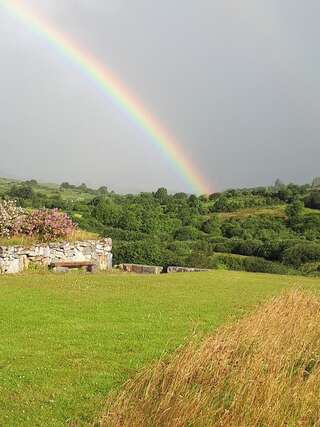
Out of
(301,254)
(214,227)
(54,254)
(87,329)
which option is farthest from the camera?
(214,227)

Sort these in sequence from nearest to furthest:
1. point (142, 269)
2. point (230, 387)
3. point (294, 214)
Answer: point (230, 387)
point (142, 269)
point (294, 214)

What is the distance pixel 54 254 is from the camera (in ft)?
74.8

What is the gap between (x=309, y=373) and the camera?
807 cm

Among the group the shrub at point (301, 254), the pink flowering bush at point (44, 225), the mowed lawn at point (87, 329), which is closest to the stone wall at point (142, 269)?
the pink flowering bush at point (44, 225)

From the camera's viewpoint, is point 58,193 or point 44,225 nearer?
point 44,225

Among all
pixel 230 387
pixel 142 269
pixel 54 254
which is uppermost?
pixel 54 254

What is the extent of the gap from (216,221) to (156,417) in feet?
186

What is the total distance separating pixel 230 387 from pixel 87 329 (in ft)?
14.3

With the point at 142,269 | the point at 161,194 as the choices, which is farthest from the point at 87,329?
the point at 161,194

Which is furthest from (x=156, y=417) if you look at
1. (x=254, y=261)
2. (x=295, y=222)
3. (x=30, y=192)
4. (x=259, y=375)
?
(x=30, y=192)

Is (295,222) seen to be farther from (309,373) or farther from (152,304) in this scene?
(309,373)

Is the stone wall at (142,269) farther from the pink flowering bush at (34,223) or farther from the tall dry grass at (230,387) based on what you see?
the tall dry grass at (230,387)

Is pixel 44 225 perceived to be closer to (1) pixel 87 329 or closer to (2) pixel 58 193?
(1) pixel 87 329

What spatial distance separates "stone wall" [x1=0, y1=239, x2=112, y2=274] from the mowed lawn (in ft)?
5.72
